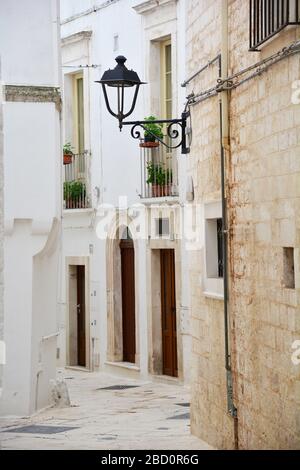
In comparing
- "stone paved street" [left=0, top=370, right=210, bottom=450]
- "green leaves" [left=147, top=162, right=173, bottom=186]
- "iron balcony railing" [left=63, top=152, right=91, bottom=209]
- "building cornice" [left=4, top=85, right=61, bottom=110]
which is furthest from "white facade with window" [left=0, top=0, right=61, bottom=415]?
"iron balcony railing" [left=63, top=152, right=91, bottom=209]

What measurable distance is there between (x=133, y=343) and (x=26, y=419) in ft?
18.7

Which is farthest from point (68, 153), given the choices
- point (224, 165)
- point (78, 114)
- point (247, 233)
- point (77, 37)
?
point (247, 233)

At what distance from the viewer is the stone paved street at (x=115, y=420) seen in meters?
11.4

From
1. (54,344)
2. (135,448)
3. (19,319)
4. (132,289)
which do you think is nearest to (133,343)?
(132,289)

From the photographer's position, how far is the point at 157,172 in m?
18.0

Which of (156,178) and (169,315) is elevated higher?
(156,178)

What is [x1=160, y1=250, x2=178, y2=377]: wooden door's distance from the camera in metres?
18.1

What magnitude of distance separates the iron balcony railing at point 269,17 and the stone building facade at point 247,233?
0.08 m

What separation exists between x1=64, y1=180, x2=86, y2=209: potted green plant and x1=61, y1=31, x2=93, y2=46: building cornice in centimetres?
273

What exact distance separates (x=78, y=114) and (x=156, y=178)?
13.2ft

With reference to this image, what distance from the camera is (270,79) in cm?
855

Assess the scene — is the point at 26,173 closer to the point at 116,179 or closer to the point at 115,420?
the point at 115,420

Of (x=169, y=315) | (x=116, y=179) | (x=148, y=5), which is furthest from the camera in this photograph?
(x=116, y=179)

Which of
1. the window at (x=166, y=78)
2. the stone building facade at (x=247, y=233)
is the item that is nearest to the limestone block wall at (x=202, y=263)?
the stone building facade at (x=247, y=233)
